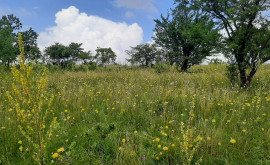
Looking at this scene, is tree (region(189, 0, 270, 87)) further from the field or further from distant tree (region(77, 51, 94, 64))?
distant tree (region(77, 51, 94, 64))

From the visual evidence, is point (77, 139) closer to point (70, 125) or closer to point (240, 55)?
point (70, 125)

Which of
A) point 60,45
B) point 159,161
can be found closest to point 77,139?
point 159,161

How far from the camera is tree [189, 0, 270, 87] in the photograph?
5402 mm

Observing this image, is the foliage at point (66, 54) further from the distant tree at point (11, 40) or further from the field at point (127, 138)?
the field at point (127, 138)

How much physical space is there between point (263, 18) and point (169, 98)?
171 inches

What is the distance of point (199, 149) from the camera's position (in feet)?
7.75

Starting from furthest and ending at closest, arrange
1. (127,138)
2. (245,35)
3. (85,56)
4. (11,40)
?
(85,56) < (11,40) < (245,35) < (127,138)

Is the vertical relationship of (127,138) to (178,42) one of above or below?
below

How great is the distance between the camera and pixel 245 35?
18.9 ft

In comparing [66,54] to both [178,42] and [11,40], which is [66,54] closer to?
[11,40]

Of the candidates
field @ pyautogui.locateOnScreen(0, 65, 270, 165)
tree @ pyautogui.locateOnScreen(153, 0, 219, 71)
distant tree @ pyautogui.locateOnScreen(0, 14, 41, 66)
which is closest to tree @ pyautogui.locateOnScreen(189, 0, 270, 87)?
field @ pyautogui.locateOnScreen(0, 65, 270, 165)

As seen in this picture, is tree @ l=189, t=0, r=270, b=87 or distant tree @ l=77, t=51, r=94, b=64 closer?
tree @ l=189, t=0, r=270, b=87

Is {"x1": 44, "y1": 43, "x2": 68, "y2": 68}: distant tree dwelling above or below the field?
above

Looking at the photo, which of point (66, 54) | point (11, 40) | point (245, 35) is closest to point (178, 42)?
point (245, 35)
